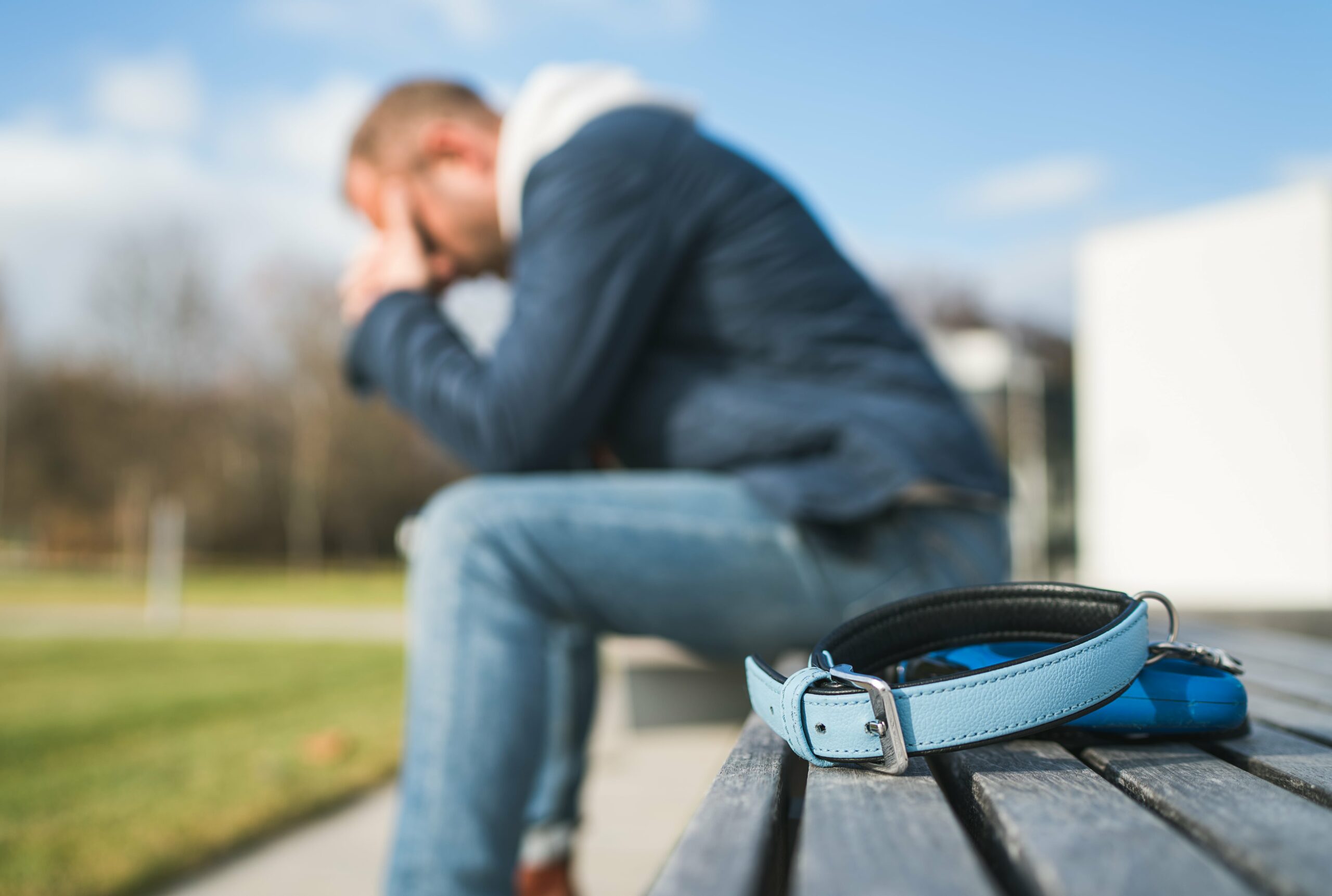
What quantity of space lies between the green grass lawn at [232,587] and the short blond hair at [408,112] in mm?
14953

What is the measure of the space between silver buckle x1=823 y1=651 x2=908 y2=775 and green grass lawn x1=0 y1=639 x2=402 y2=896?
200cm

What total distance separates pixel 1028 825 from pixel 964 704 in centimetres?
15

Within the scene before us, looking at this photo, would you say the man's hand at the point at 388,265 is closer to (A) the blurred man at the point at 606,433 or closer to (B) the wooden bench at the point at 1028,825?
(A) the blurred man at the point at 606,433

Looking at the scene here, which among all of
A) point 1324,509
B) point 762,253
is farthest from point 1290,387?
point 762,253

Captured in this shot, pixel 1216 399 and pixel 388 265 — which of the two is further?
pixel 1216 399

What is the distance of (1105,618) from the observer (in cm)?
84

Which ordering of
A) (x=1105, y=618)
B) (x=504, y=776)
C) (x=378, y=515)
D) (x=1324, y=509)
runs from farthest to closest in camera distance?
(x=378, y=515), (x=1324, y=509), (x=504, y=776), (x=1105, y=618)

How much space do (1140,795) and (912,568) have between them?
892 mm

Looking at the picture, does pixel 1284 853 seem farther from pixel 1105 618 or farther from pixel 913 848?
pixel 1105 618

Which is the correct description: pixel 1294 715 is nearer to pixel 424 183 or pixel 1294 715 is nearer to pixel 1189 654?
pixel 1189 654

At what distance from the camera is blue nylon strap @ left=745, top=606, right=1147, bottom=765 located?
2.20 ft

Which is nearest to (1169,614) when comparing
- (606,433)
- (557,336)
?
(557,336)

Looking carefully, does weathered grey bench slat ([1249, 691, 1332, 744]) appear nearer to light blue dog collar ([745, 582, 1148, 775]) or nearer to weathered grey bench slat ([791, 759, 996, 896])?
light blue dog collar ([745, 582, 1148, 775])

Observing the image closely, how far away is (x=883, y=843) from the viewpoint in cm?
49
